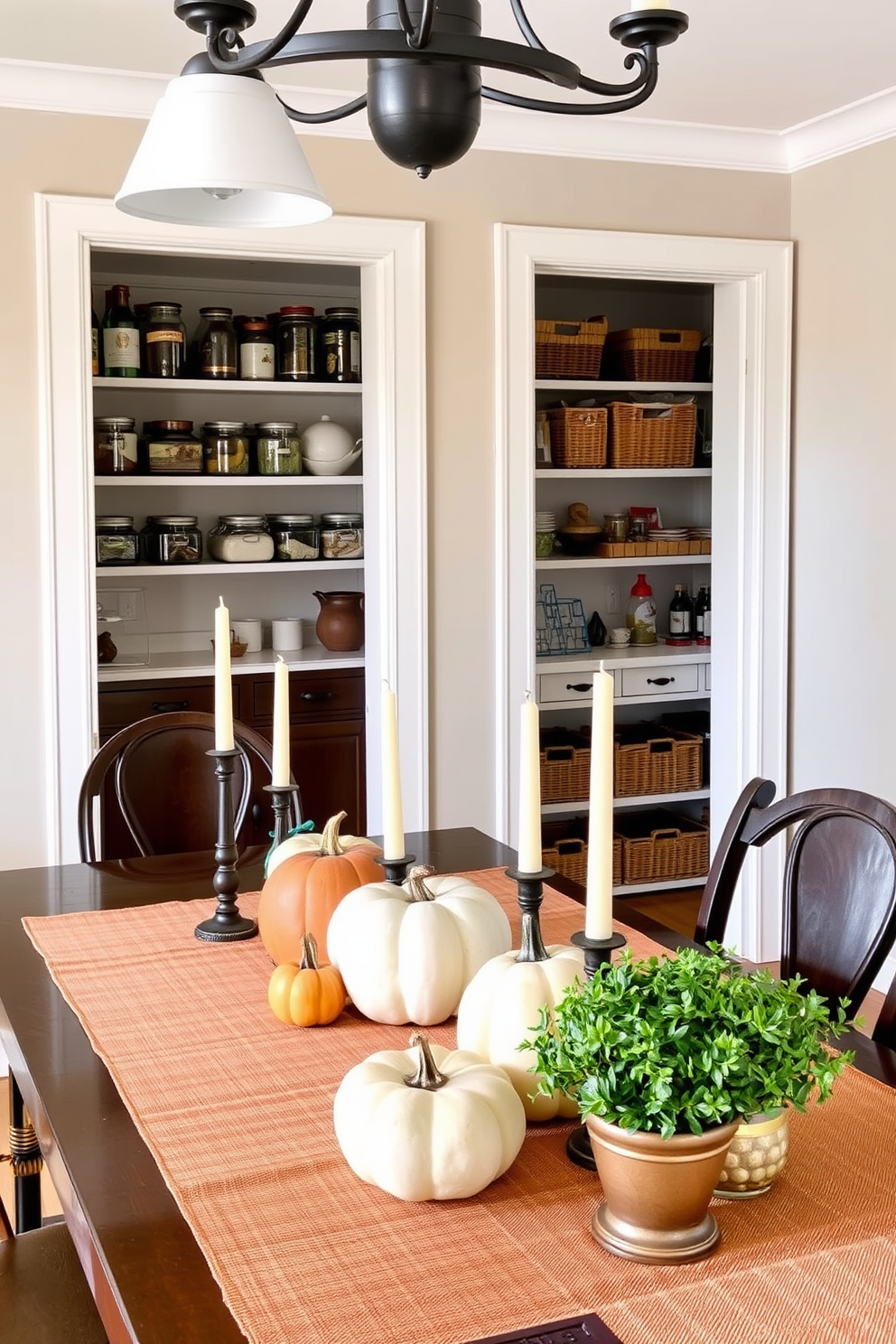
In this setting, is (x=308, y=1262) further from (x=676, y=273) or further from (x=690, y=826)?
(x=690, y=826)

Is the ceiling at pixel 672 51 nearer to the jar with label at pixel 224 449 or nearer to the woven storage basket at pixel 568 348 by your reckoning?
the woven storage basket at pixel 568 348

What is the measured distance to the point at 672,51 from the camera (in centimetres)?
323

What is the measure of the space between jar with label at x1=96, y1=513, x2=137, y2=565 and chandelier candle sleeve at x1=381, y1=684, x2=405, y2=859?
2.86 metres

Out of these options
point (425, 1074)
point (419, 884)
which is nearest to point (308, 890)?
point (419, 884)

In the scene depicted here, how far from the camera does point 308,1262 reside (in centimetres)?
110

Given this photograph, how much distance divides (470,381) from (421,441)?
0.24 metres

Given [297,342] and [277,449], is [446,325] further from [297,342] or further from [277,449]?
[277,449]

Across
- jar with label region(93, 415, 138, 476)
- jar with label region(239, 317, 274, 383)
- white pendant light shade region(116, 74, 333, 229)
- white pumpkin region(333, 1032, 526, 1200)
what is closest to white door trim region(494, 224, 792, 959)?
jar with label region(239, 317, 274, 383)

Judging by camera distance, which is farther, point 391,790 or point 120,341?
point 120,341

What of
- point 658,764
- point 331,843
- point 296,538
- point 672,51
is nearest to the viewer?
point 331,843

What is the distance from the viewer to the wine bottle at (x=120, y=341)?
13.7 ft

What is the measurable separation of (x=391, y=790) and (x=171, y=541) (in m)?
2.94

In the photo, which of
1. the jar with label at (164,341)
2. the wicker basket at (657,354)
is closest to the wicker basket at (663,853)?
the wicker basket at (657,354)

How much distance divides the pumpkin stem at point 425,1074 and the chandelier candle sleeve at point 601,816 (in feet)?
0.63
